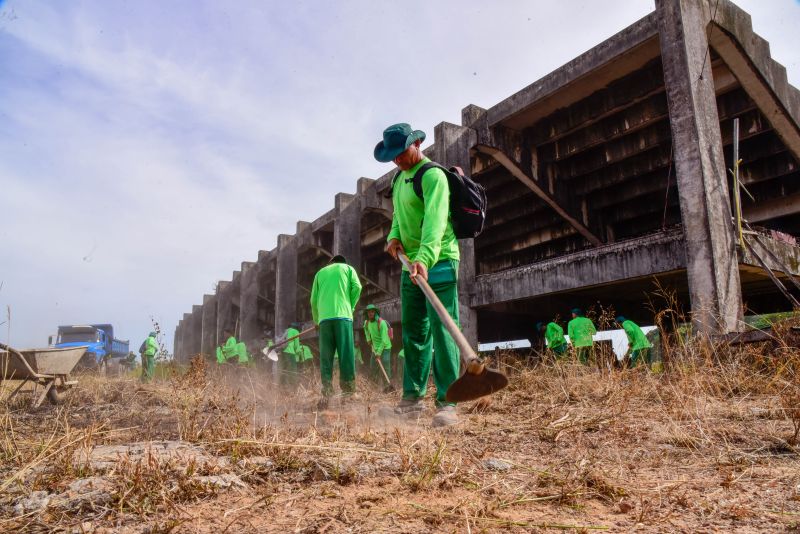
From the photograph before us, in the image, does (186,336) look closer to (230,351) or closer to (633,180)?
(230,351)

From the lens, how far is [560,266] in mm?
8086

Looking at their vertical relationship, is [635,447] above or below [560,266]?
below

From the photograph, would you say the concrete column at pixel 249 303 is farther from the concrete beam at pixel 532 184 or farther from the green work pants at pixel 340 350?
the green work pants at pixel 340 350

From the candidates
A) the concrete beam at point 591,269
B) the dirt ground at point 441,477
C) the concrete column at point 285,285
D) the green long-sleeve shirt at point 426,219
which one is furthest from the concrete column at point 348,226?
the dirt ground at point 441,477

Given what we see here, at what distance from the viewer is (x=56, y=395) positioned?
670cm

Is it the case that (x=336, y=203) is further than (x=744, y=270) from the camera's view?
Yes

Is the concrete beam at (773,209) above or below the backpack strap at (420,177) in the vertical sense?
above

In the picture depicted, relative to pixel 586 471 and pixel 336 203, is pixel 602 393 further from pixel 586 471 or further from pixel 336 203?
pixel 336 203

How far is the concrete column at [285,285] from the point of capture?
16734 millimetres

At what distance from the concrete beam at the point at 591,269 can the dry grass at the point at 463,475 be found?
3.81m

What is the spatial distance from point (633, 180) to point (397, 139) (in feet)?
30.3

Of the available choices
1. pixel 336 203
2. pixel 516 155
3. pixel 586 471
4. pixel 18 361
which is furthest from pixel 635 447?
pixel 336 203

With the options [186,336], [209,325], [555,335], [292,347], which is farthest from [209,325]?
[555,335]

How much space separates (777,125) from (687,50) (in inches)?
136
